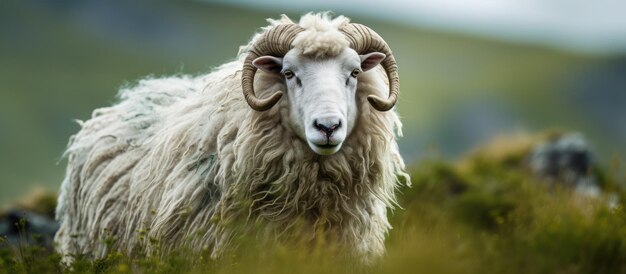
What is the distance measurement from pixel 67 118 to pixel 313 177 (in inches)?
4105

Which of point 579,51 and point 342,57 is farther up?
point 579,51

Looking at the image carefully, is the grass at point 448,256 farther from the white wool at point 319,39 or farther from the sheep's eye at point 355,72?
the white wool at point 319,39

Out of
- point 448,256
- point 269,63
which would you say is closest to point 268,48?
point 269,63

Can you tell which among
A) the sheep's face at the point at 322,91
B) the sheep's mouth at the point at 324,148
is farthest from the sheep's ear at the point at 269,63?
the sheep's mouth at the point at 324,148

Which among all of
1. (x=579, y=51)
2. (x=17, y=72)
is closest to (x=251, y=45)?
(x=17, y=72)

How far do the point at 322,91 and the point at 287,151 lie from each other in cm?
61

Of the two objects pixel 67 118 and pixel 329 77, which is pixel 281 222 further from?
pixel 67 118

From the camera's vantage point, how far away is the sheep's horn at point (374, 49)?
636 centimetres

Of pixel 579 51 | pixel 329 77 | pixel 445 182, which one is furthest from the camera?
pixel 579 51

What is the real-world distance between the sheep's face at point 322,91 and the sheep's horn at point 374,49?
10 centimetres

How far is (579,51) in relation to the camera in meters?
137

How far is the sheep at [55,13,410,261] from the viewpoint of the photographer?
618cm

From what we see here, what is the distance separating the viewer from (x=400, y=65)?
132m

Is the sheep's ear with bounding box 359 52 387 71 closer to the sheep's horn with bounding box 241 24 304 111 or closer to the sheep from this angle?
the sheep
